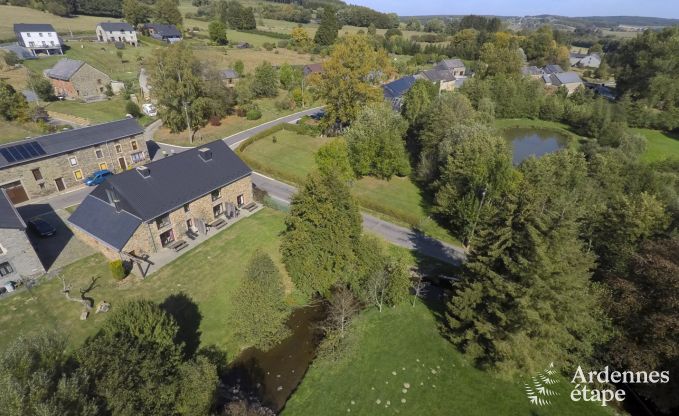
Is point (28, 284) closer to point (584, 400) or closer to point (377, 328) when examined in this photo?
point (377, 328)

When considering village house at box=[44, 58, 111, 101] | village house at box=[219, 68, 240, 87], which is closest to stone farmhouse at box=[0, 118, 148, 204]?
village house at box=[44, 58, 111, 101]

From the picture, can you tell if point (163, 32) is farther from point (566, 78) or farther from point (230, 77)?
point (566, 78)

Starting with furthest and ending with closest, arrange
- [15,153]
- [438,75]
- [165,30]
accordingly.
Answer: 1. [165,30]
2. [438,75]
3. [15,153]

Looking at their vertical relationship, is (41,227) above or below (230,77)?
below

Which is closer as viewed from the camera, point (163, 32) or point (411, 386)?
point (411, 386)

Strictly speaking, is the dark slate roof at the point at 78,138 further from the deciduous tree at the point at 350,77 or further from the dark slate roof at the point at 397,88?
the dark slate roof at the point at 397,88

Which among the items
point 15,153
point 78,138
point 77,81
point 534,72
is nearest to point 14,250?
point 15,153

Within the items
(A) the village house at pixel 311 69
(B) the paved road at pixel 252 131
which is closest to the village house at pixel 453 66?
(A) the village house at pixel 311 69
